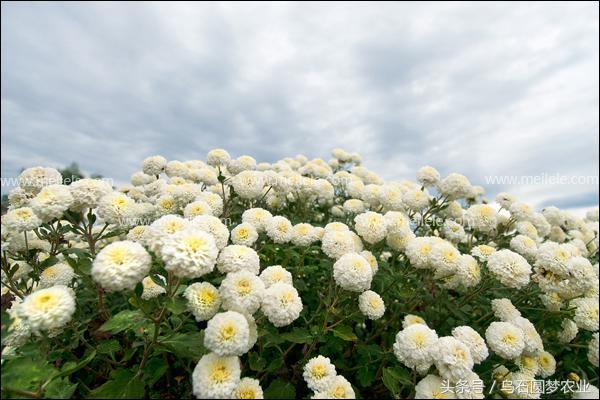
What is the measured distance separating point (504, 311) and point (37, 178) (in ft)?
14.1

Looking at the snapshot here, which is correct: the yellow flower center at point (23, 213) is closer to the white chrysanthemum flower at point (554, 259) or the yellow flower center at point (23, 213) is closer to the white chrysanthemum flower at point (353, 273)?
the white chrysanthemum flower at point (353, 273)

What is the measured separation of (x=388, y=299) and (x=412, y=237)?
0.67 meters

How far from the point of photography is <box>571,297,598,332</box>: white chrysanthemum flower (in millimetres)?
2814

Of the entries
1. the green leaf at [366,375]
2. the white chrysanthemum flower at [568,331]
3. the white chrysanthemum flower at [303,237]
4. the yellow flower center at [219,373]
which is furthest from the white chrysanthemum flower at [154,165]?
the white chrysanthemum flower at [568,331]

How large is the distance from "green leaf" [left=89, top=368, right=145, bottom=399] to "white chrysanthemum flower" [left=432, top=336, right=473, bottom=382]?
5.84 ft

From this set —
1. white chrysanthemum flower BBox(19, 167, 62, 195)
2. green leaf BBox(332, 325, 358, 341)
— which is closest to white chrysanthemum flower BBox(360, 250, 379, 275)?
green leaf BBox(332, 325, 358, 341)

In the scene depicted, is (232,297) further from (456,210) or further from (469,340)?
(456,210)

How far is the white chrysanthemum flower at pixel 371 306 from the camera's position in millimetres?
2564

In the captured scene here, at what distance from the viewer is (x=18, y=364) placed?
5.63 feet

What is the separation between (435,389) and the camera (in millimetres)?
1982

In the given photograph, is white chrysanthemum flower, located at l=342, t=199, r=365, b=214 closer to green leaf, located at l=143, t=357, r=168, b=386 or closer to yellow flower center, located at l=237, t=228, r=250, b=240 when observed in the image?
yellow flower center, located at l=237, t=228, r=250, b=240

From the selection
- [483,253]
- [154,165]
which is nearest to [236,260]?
[483,253]

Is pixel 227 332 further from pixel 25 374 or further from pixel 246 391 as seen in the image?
pixel 25 374

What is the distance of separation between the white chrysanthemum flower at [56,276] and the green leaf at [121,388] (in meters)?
1.03
